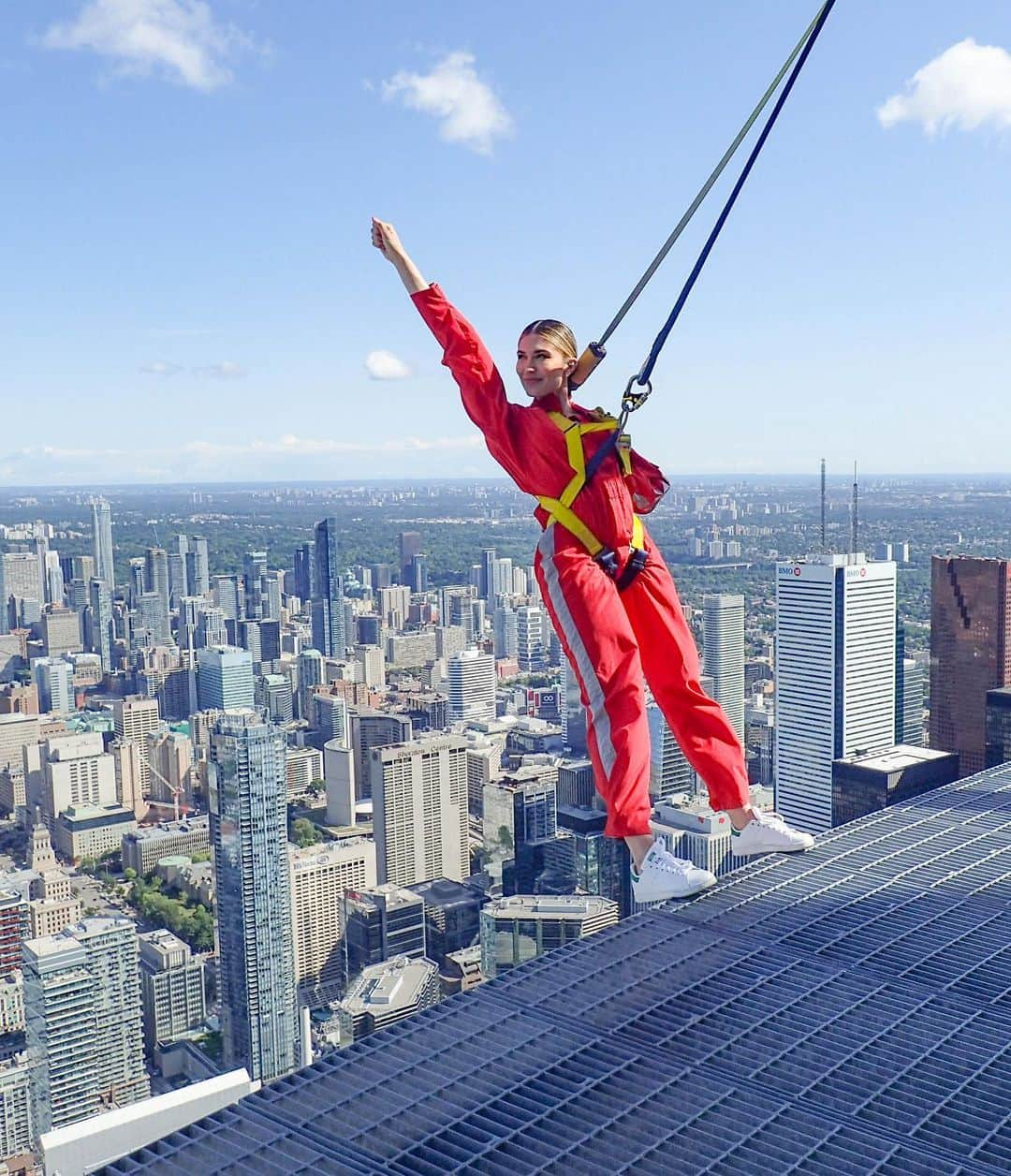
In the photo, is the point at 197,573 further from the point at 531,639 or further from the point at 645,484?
the point at 645,484

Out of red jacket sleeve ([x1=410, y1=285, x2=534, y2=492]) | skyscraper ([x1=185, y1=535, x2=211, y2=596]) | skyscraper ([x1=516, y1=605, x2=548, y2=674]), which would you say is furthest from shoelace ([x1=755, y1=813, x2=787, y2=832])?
skyscraper ([x1=185, y1=535, x2=211, y2=596])

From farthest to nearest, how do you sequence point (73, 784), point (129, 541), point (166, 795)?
point (129, 541), point (166, 795), point (73, 784)

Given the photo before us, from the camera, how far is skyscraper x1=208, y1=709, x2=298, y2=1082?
489 inches

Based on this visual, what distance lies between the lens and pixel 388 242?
2.39 metres

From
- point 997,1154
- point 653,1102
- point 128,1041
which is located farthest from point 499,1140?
point 128,1041

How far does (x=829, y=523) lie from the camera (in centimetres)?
3372

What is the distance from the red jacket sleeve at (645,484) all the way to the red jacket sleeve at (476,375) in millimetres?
267

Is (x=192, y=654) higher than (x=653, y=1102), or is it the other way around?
(x=653, y=1102)

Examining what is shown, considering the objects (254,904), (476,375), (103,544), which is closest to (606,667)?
(476,375)

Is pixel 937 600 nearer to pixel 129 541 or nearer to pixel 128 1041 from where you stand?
pixel 128 1041

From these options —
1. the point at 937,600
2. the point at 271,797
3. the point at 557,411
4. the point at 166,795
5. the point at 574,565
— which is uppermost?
the point at 557,411

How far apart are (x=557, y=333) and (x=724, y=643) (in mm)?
20759

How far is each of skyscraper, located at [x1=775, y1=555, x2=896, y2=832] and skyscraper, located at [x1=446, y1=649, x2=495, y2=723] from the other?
10275mm

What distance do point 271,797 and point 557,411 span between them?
1129 cm
